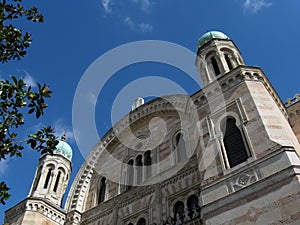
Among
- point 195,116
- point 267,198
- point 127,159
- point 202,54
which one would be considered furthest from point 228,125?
point 127,159

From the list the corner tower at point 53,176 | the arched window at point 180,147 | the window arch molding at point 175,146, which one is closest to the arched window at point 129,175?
the window arch molding at point 175,146

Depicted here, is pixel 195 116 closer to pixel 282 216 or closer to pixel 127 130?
pixel 282 216

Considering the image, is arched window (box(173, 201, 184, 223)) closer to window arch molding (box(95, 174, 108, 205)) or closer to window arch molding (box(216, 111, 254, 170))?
window arch molding (box(216, 111, 254, 170))

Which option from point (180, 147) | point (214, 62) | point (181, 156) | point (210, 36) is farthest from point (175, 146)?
point (210, 36)

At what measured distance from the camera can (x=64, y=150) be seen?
1647 cm

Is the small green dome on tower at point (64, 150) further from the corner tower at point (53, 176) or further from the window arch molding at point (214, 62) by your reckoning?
the window arch molding at point (214, 62)

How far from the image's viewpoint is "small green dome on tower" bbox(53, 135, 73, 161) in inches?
640

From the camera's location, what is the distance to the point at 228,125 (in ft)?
31.2

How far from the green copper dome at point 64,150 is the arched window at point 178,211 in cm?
796

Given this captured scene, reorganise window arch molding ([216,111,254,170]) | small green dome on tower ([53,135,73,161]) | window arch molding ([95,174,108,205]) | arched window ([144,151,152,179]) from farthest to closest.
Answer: small green dome on tower ([53,135,73,161]) → window arch molding ([95,174,108,205]) → arched window ([144,151,152,179]) → window arch molding ([216,111,254,170])

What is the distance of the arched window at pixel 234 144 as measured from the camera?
27.9 ft

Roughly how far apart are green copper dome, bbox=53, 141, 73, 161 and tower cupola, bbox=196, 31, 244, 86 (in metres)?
8.21

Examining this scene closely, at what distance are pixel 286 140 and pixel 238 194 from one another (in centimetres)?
193

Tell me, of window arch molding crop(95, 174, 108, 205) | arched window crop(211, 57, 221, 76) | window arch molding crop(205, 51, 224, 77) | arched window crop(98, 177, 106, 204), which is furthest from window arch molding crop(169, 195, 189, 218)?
arched window crop(211, 57, 221, 76)
